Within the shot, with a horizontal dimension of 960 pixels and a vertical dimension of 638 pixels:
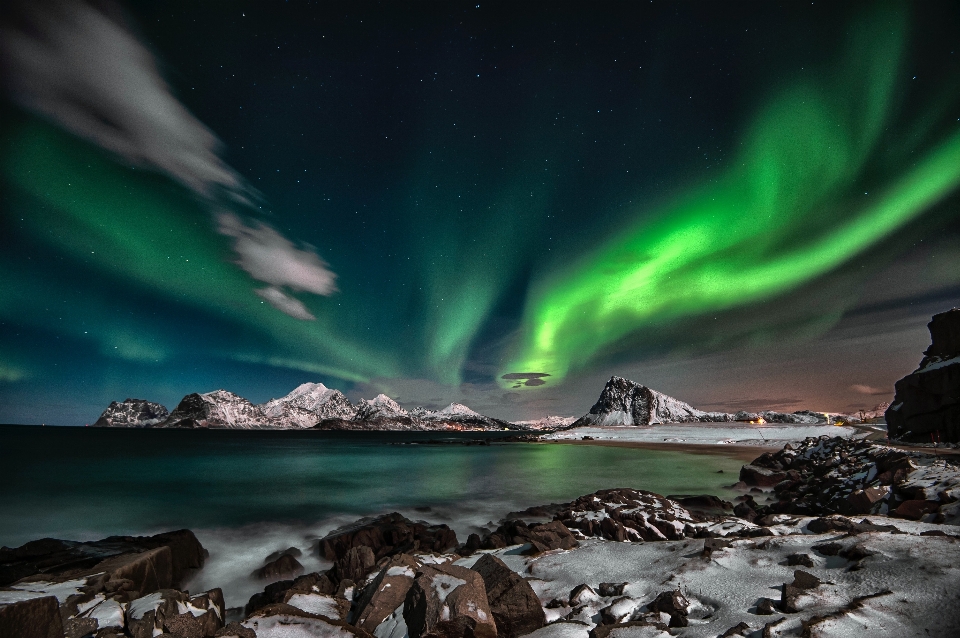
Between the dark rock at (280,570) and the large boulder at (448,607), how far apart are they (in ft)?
27.2

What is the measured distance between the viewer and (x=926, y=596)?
400 centimetres

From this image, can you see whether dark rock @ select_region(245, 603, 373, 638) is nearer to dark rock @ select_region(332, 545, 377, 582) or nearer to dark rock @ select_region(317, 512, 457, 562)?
dark rock @ select_region(332, 545, 377, 582)

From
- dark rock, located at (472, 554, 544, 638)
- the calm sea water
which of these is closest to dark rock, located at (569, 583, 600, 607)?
dark rock, located at (472, 554, 544, 638)

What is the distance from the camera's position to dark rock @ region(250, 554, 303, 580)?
10.9m

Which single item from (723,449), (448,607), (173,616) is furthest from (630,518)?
(723,449)

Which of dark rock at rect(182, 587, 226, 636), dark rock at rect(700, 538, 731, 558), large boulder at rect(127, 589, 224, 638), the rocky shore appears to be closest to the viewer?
the rocky shore

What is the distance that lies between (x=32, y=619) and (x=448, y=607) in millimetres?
4690

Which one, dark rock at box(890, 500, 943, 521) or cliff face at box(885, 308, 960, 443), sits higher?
cliff face at box(885, 308, 960, 443)

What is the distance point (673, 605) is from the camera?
4566 mm

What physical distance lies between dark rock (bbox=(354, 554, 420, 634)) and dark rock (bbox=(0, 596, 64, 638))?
340cm

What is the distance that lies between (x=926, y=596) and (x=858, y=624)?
1015 mm

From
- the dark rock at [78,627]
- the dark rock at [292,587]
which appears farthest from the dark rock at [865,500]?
the dark rock at [78,627]

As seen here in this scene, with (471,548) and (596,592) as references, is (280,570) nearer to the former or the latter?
(471,548)

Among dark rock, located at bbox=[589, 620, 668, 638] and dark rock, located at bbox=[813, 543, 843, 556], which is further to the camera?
dark rock, located at bbox=[813, 543, 843, 556]
